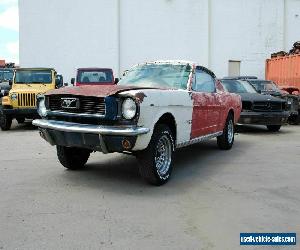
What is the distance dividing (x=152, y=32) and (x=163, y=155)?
18.9m

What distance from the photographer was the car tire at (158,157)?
5.39m

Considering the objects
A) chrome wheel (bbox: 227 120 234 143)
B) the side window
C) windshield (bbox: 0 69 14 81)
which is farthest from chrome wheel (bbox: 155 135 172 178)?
windshield (bbox: 0 69 14 81)

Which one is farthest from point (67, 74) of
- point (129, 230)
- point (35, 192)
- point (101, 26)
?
point (129, 230)

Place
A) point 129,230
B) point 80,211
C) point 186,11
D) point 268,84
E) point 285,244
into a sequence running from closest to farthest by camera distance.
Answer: point 285,244
point 129,230
point 80,211
point 268,84
point 186,11

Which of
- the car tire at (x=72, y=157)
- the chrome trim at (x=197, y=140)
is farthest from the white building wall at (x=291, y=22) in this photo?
the car tire at (x=72, y=157)

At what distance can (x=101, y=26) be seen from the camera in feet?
74.6

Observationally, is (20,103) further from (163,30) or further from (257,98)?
(163,30)

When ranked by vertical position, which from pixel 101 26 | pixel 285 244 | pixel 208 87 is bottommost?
pixel 285 244

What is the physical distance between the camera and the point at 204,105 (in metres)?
7.00

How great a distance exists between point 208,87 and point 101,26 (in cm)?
1637

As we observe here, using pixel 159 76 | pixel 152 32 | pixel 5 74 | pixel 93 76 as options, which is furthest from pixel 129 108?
pixel 152 32

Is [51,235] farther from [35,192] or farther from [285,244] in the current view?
[285,244]

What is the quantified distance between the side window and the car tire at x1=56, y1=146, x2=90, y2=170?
2.08m

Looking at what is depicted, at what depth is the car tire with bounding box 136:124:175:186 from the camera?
17.7ft
